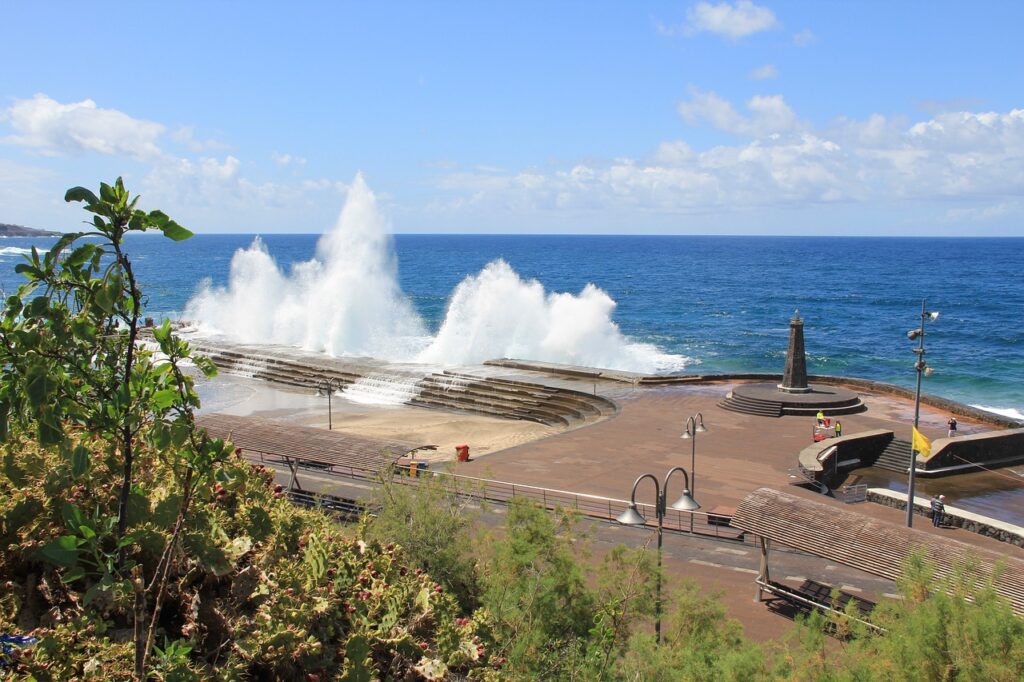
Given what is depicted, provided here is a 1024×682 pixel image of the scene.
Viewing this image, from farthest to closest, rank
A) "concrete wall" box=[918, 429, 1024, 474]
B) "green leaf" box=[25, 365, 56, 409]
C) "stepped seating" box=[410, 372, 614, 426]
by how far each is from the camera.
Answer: "stepped seating" box=[410, 372, 614, 426] < "concrete wall" box=[918, 429, 1024, 474] < "green leaf" box=[25, 365, 56, 409]

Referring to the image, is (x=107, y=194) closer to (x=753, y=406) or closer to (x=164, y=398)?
(x=164, y=398)

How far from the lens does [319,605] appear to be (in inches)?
240

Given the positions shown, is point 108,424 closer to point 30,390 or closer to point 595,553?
point 30,390

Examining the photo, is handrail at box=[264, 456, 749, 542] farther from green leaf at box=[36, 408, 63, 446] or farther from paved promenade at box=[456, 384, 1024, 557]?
green leaf at box=[36, 408, 63, 446]

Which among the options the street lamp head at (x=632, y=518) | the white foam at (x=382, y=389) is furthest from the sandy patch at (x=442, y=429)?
the street lamp head at (x=632, y=518)

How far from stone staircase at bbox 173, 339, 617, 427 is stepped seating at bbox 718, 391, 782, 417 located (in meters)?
4.89

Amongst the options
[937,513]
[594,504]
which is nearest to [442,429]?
[594,504]

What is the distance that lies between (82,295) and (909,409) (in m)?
34.4

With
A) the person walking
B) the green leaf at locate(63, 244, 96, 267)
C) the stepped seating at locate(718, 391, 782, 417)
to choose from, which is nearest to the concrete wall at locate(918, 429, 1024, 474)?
the person walking

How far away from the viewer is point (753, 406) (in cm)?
3192

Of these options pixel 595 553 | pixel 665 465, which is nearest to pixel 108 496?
pixel 595 553

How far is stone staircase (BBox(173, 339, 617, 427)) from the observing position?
3419 centimetres

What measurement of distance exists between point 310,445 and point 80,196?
64.5ft

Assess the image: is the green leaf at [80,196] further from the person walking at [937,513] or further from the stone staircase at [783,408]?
the stone staircase at [783,408]
